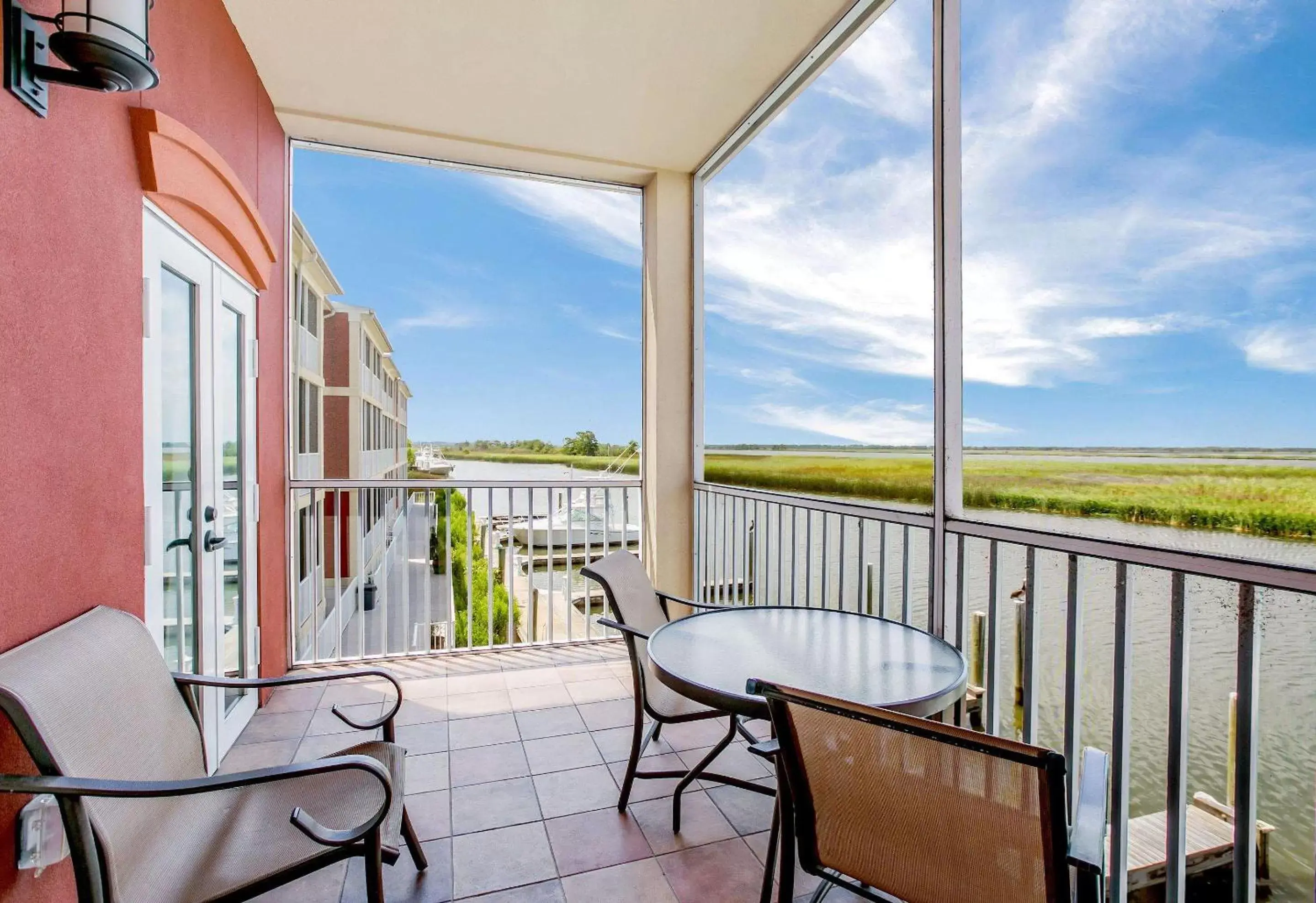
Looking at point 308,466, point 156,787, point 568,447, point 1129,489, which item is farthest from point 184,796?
point 568,447

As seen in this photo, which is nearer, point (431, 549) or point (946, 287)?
point (946, 287)

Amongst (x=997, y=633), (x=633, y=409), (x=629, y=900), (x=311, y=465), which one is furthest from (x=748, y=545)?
(x=311, y=465)

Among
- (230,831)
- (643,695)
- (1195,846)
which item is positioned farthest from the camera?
(1195,846)

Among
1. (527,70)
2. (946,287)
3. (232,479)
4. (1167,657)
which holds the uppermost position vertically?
(527,70)

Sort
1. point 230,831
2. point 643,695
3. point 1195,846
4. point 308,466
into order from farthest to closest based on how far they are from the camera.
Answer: point 308,466, point 1195,846, point 643,695, point 230,831

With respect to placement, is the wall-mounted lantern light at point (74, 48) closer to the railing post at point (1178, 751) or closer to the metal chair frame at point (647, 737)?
the metal chair frame at point (647, 737)

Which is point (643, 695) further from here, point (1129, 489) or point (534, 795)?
point (1129, 489)

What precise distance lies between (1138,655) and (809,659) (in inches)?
34.7

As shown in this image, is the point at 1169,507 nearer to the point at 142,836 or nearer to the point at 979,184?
the point at 979,184

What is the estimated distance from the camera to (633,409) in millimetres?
4598

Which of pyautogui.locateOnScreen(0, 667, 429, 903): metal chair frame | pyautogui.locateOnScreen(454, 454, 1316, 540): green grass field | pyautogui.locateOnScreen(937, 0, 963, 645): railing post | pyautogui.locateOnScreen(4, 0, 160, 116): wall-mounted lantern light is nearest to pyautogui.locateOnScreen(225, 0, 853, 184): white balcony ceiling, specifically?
pyautogui.locateOnScreen(937, 0, 963, 645): railing post

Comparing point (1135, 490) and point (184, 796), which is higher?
point (1135, 490)

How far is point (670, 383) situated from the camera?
432cm

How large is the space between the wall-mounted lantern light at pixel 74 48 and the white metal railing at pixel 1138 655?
8.79 feet
